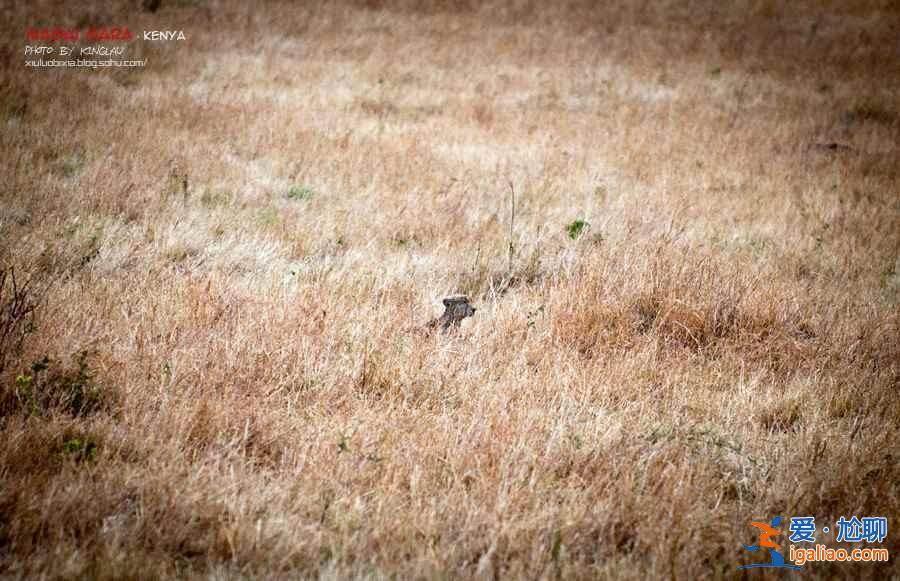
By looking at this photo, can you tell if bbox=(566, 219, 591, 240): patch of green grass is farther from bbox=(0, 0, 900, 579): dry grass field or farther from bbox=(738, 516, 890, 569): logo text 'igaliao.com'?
bbox=(738, 516, 890, 569): logo text 'igaliao.com'

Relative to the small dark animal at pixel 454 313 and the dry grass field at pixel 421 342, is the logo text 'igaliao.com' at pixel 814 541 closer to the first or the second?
the dry grass field at pixel 421 342

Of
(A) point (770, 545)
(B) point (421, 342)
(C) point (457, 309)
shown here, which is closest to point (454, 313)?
(C) point (457, 309)

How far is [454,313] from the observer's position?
421 cm

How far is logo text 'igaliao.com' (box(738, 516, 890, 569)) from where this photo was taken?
96.7 inches

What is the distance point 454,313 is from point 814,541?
2.46 m

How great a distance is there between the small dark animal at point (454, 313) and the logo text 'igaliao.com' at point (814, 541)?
7.24 feet

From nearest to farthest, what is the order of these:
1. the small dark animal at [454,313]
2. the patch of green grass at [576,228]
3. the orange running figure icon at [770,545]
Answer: the orange running figure icon at [770,545] → the small dark animal at [454,313] → the patch of green grass at [576,228]

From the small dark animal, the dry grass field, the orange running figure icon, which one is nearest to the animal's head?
the small dark animal

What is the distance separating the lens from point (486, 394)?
3430mm

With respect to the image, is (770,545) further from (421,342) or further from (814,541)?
(421,342)

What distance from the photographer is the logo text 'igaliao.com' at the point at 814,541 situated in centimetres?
246

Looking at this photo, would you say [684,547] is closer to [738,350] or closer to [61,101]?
[738,350]

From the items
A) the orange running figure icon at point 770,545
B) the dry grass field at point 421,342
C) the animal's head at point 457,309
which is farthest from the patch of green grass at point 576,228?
the orange running figure icon at point 770,545

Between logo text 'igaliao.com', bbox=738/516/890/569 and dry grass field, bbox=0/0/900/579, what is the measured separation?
0.06 m
